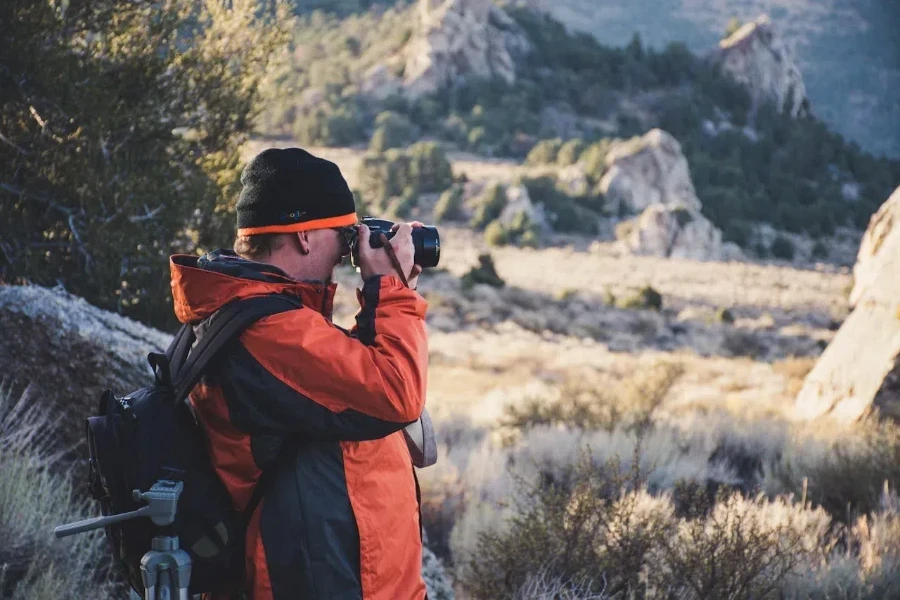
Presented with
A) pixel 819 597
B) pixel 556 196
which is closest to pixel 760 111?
pixel 556 196

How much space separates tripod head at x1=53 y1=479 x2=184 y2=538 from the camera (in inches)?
64.3

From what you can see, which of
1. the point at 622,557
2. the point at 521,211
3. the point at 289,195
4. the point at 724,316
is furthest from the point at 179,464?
the point at 521,211

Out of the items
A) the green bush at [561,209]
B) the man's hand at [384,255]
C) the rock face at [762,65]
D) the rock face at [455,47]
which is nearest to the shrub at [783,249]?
the green bush at [561,209]

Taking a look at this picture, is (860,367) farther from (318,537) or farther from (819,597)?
(318,537)

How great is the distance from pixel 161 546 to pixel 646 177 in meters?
45.7

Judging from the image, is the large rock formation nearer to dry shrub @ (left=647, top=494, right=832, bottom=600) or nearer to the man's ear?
dry shrub @ (left=647, top=494, right=832, bottom=600)

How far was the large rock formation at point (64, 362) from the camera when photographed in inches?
133

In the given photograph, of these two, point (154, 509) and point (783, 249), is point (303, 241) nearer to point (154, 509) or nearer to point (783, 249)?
point (154, 509)

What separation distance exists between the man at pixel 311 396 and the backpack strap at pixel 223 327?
0.02 meters

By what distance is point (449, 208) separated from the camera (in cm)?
4062

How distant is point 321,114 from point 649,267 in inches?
1166

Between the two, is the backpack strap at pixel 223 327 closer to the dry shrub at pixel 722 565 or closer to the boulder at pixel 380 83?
the dry shrub at pixel 722 565

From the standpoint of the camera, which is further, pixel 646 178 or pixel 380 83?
pixel 380 83

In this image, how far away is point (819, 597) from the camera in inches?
138
